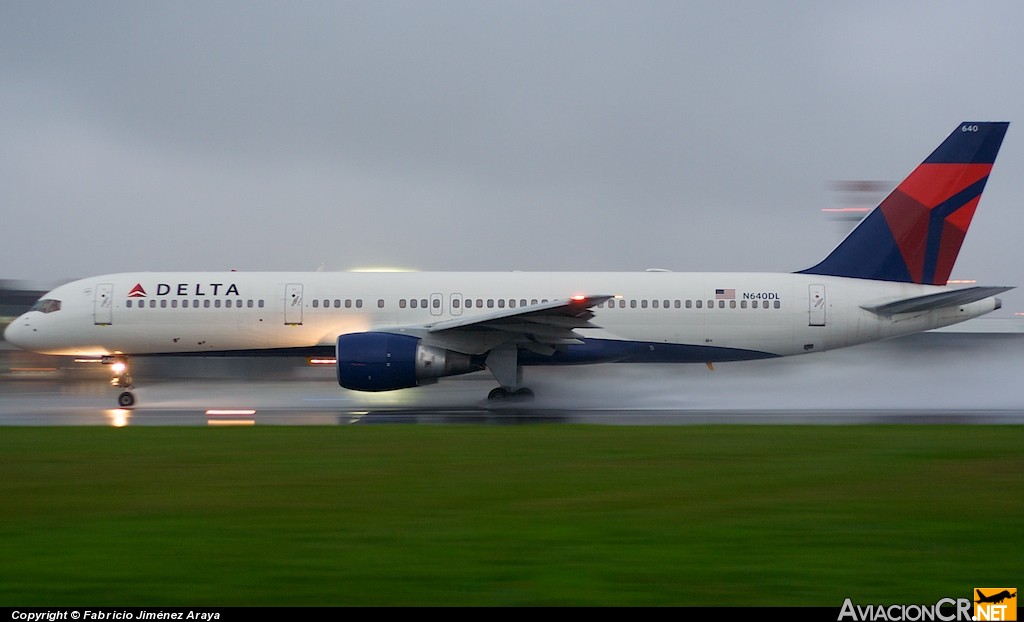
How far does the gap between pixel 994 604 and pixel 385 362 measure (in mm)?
13152

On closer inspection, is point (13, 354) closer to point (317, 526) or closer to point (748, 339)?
point (748, 339)

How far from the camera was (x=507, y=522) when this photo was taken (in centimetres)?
712

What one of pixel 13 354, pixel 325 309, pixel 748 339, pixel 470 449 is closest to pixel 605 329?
pixel 748 339

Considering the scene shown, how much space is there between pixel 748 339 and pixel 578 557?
1399cm

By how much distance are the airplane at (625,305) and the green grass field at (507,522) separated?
7.44 meters

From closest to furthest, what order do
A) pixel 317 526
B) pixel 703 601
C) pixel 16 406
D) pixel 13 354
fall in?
pixel 703 601, pixel 317 526, pixel 16 406, pixel 13 354

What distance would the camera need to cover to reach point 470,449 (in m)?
11.2

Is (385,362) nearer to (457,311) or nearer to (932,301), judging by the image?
(457,311)

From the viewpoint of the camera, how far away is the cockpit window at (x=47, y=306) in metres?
19.8

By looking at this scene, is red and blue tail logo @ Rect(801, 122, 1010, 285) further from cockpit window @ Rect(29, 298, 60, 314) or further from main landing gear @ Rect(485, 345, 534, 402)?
cockpit window @ Rect(29, 298, 60, 314)

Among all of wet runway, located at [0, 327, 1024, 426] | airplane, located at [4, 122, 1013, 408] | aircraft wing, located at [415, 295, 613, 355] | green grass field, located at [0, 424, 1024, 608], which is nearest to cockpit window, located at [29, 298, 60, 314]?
airplane, located at [4, 122, 1013, 408]

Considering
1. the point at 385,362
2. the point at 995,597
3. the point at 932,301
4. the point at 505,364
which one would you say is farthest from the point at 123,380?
the point at 995,597

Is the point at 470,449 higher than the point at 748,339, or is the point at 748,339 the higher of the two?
the point at 748,339

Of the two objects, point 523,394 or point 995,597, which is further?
point 523,394
